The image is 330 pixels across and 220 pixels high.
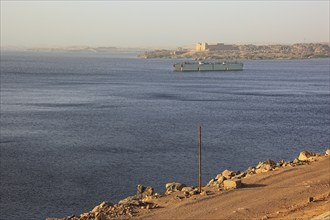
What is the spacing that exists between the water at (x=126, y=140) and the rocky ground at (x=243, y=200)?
14.4ft

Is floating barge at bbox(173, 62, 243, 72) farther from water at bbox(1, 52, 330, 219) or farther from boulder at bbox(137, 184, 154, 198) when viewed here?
boulder at bbox(137, 184, 154, 198)

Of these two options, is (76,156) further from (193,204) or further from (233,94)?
(233,94)

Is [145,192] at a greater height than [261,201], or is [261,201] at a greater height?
[261,201]

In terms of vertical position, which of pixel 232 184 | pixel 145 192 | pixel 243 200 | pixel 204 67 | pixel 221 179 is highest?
pixel 204 67

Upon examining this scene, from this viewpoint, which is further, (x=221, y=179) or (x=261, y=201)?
(x=221, y=179)

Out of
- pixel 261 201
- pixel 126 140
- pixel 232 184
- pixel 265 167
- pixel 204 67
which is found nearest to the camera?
pixel 261 201

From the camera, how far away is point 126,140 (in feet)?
121

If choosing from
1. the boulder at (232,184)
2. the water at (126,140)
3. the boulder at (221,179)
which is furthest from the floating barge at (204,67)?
the boulder at (232,184)

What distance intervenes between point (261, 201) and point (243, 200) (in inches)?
21.9

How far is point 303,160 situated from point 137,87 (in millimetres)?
62307

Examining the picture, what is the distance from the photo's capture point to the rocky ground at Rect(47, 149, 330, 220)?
15.7 meters

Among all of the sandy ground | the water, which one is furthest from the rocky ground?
the water

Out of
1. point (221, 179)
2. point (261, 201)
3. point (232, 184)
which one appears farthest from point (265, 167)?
point (261, 201)

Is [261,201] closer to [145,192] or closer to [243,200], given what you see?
[243,200]
